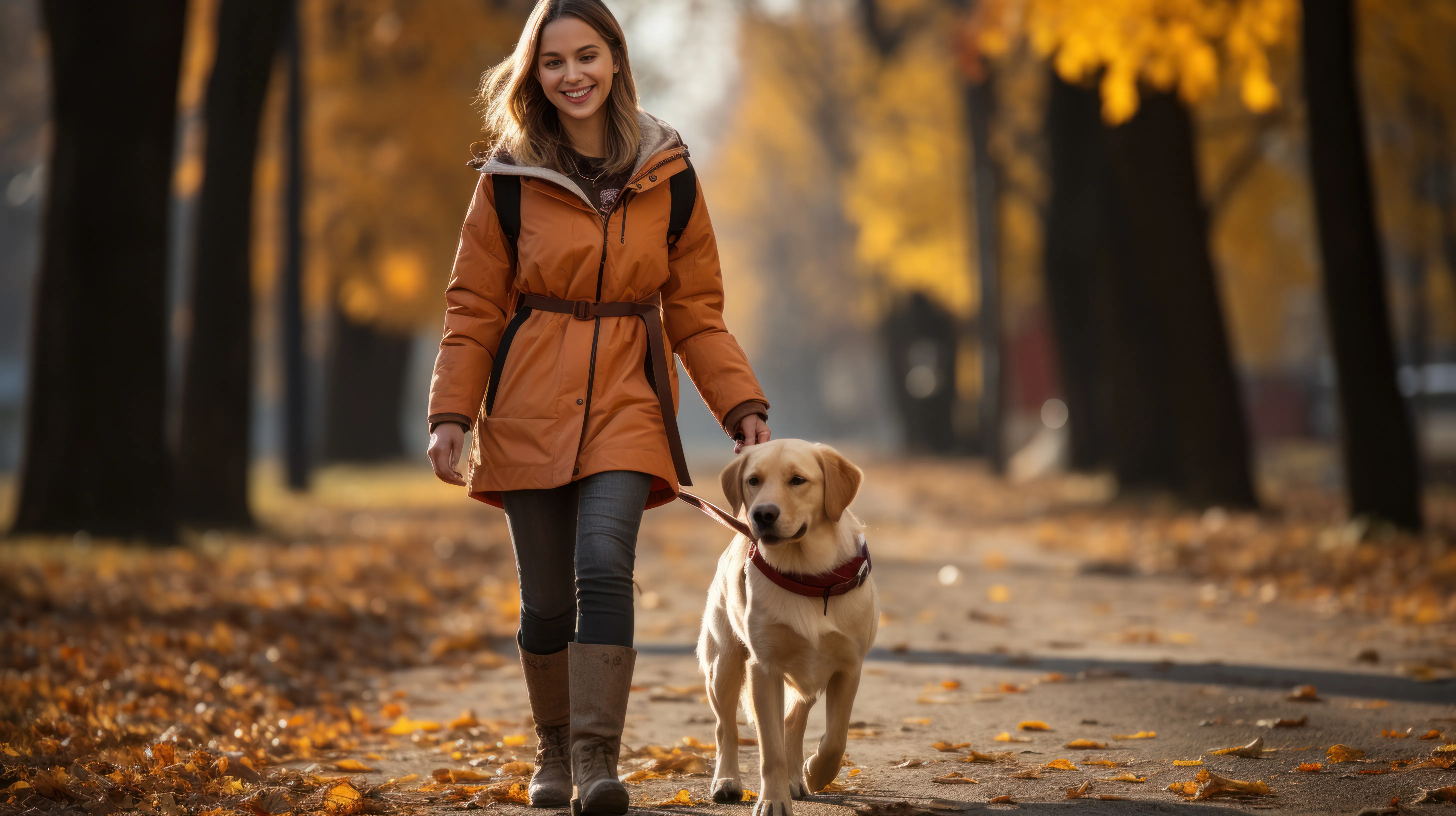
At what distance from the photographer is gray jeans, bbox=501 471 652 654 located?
4180 mm

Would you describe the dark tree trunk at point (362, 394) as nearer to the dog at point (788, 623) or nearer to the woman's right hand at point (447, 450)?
the woman's right hand at point (447, 450)

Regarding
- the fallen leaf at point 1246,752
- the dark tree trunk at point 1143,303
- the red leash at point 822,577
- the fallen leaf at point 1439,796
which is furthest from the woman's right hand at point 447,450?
the dark tree trunk at point 1143,303

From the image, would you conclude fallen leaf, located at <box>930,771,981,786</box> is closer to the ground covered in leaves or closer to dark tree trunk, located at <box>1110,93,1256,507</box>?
the ground covered in leaves

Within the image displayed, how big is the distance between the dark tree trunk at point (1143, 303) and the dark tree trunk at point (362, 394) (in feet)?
41.8

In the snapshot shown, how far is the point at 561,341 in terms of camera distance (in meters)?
4.30

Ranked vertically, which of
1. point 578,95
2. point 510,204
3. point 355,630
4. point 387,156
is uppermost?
point 387,156

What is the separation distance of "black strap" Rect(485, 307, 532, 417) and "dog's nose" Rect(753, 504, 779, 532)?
0.90 meters

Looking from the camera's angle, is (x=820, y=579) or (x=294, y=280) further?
(x=294, y=280)

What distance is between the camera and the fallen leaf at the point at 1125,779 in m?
4.52

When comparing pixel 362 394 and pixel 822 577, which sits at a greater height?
pixel 362 394

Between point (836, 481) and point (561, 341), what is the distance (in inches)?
36.0

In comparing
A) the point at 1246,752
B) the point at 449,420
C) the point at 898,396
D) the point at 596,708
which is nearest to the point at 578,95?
the point at 449,420

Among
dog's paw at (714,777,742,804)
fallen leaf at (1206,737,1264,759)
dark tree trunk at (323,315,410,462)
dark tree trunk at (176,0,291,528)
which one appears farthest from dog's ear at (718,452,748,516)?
dark tree trunk at (323,315,410,462)

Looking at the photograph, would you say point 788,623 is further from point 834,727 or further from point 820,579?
point 834,727
